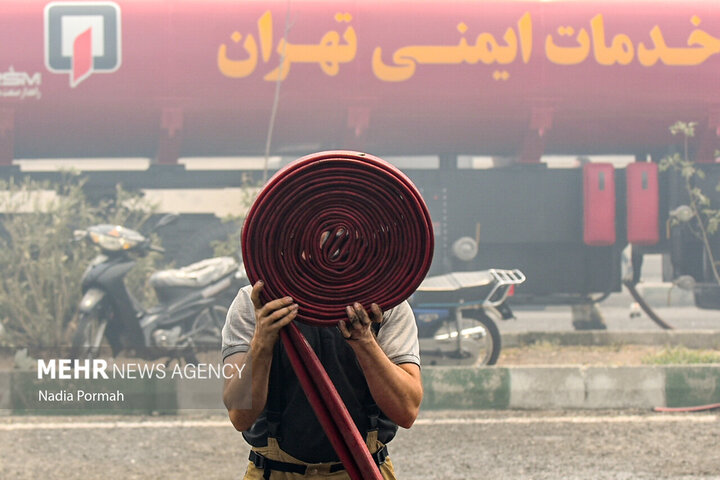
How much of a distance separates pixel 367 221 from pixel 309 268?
0.16 m

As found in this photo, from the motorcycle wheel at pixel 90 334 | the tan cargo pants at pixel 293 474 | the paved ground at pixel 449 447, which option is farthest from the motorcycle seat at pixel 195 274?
the tan cargo pants at pixel 293 474

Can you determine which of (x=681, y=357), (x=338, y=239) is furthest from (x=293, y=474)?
(x=681, y=357)

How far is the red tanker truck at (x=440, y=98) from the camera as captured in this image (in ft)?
25.2

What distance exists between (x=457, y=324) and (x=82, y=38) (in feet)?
13.0

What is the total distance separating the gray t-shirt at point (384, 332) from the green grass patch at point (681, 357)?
5.79 meters

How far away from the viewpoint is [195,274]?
7.33m

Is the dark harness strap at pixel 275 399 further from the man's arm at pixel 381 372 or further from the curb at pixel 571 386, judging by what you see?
the curb at pixel 571 386

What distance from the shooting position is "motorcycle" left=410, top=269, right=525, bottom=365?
7.25 metres

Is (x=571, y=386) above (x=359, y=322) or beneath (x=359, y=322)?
beneath

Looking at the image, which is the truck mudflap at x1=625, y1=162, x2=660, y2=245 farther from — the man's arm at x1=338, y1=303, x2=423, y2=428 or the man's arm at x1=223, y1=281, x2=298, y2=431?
the man's arm at x1=223, y1=281, x2=298, y2=431

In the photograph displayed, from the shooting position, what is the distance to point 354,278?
1.89 meters

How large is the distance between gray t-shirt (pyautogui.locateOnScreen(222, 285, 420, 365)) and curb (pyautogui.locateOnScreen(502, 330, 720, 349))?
5.72m

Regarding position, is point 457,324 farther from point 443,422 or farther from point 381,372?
point 381,372

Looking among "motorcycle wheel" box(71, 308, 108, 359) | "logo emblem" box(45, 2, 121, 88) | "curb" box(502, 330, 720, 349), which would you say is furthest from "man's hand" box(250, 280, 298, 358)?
"logo emblem" box(45, 2, 121, 88)
